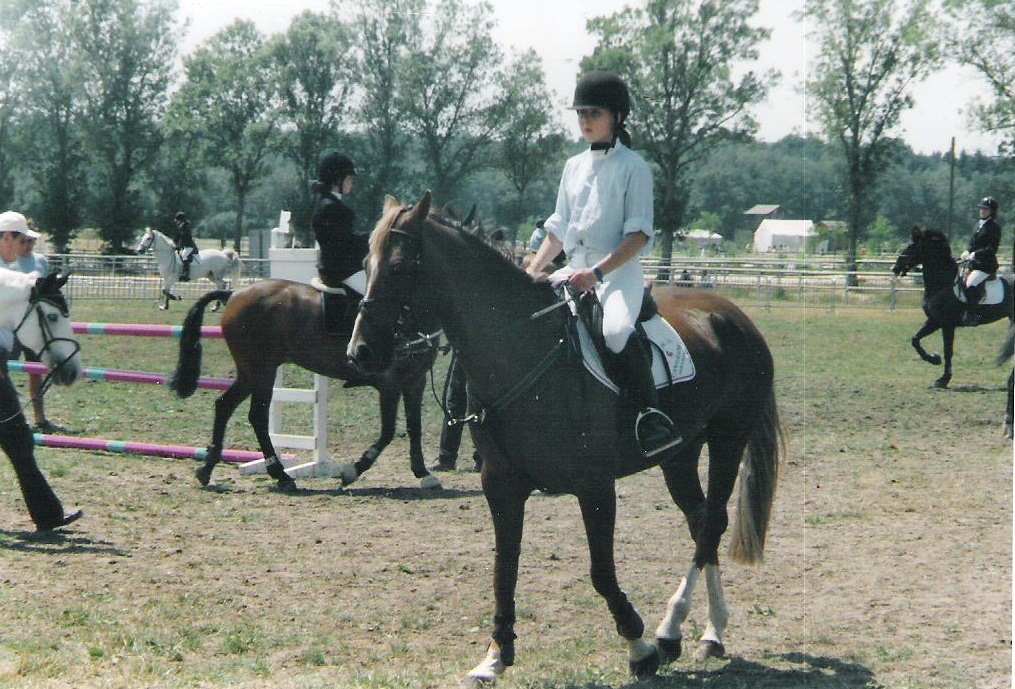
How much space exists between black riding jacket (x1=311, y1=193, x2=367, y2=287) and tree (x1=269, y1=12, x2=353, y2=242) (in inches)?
22.9

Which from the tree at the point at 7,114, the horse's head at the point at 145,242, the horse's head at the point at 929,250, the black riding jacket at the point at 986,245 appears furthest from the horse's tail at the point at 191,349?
the horse's head at the point at 929,250

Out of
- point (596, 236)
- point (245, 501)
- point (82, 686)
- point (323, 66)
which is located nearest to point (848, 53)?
point (323, 66)

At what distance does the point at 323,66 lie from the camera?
303 inches

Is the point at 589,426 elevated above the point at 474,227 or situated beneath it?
situated beneath

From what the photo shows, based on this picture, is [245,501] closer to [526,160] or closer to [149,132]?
[526,160]

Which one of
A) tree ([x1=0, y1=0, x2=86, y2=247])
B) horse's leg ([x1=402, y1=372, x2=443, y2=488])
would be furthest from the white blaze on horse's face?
tree ([x1=0, y1=0, x2=86, y2=247])

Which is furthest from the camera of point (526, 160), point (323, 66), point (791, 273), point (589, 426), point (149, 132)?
point (791, 273)

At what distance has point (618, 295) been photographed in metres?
4.40

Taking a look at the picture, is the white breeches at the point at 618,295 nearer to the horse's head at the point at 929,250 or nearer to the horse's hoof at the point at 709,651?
the horse's hoof at the point at 709,651

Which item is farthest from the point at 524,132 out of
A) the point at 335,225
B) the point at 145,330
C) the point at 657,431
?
the point at 145,330

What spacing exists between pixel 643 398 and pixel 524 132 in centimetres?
304

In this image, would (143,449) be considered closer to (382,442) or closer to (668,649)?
(382,442)

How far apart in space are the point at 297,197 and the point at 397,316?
4.76m

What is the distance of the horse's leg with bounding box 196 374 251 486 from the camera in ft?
26.7
